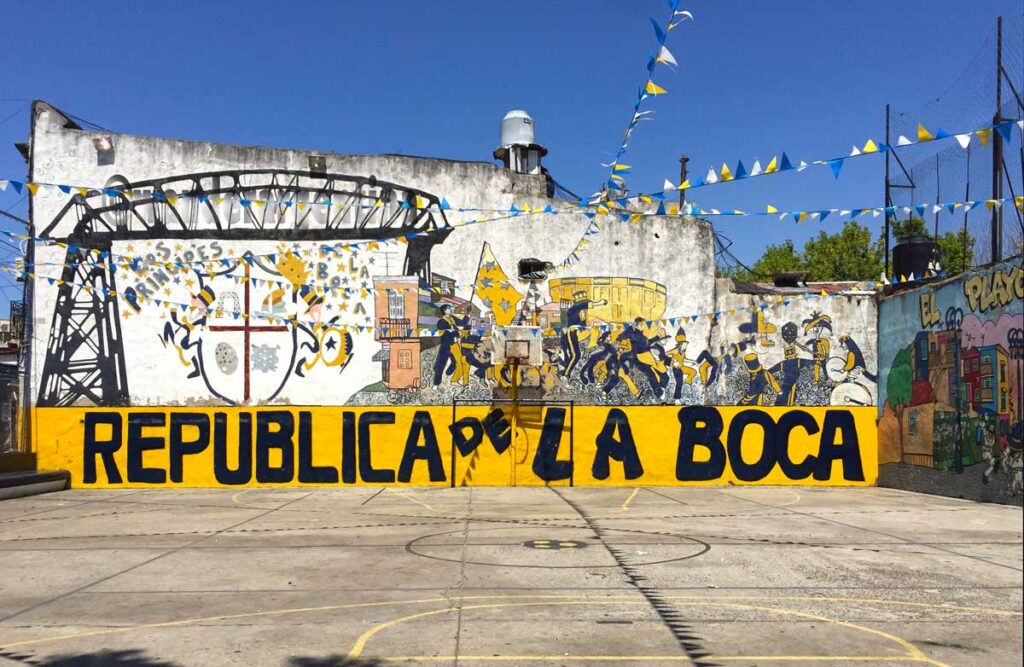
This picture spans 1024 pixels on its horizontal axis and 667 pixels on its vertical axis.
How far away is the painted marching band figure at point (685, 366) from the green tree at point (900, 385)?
3.57 meters

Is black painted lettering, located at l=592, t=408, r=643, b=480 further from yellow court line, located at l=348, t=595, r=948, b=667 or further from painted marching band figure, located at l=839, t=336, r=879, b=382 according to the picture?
yellow court line, located at l=348, t=595, r=948, b=667

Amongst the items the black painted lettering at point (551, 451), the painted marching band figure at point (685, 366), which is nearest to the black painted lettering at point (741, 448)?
the painted marching band figure at point (685, 366)

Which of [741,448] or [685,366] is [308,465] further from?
[741,448]

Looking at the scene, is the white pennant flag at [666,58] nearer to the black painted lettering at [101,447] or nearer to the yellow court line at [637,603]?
the yellow court line at [637,603]

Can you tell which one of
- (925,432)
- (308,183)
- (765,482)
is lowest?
(765,482)

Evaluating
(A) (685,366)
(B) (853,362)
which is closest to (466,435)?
(A) (685,366)

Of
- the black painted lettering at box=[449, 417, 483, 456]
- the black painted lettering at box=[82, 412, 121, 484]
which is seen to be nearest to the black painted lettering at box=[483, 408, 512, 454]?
the black painted lettering at box=[449, 417, 483, 456]

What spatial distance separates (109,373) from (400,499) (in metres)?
7.31

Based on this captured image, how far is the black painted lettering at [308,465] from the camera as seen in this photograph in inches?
733

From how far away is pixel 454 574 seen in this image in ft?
27.5

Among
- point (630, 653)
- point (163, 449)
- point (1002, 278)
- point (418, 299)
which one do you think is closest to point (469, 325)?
point (418, 299)

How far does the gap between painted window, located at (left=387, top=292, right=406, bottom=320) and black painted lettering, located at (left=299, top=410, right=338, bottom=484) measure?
2.71 m

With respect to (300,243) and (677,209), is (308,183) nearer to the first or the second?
(300,243)

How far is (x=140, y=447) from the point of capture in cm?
1853
